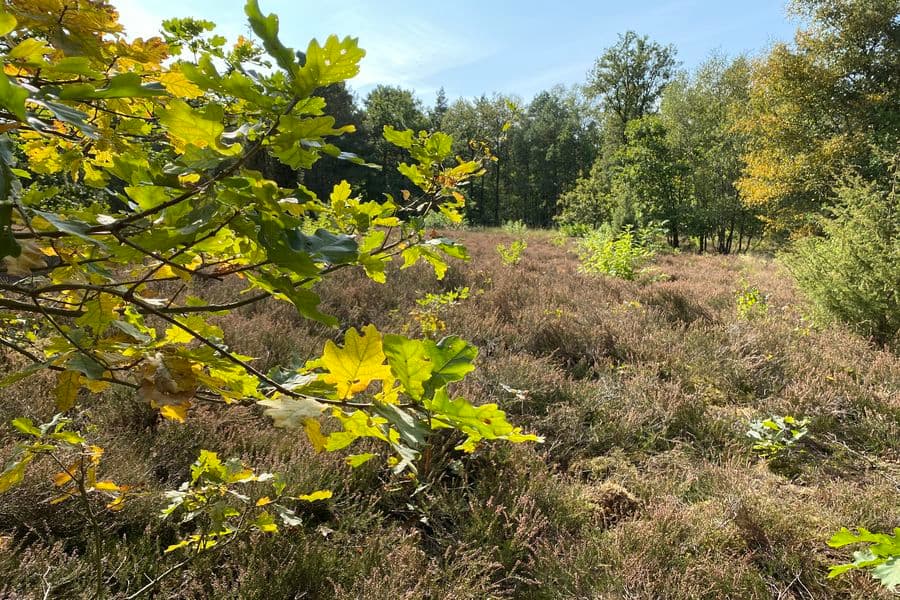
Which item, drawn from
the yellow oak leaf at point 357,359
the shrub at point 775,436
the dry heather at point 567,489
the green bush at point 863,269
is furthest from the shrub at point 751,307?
the yellow oak leaf at point 357,359

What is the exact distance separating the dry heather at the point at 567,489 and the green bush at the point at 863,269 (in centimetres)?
47

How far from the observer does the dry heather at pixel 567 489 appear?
165cm

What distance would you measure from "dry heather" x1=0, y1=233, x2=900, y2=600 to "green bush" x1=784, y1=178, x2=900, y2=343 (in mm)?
466

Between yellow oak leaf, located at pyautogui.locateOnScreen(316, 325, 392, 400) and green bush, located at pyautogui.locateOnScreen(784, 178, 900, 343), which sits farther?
green bush, located at pyautogui.locateOnScreen(784, 178, 900, 343)

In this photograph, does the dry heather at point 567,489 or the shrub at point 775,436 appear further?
the shrub at point 775,436

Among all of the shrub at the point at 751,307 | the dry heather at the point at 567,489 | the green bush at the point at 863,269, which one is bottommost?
the dry heather at the point at 567,489

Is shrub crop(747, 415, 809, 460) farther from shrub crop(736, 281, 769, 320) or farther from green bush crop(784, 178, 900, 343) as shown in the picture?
green bush crop(784, 178, 900, 343)

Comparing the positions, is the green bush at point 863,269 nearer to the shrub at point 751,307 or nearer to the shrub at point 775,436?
the shrub at point 751,307

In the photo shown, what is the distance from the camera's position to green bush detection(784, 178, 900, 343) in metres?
4.11

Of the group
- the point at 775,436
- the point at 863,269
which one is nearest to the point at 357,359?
the point at 775,436

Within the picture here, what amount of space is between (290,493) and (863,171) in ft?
53.1

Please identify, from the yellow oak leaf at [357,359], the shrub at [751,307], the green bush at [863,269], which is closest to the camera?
the yellow oak leaf at [357,359]

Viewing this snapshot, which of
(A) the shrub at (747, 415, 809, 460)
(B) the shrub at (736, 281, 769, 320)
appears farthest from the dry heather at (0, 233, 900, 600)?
(B) the shrub at (736, 281, 769, 320)

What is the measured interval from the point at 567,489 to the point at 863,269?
4.21m
